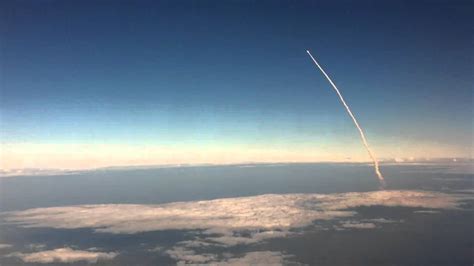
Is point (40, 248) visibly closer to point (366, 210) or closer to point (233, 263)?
point (233, 263)

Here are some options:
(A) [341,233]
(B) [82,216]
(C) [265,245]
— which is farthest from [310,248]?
(B) [82,216]

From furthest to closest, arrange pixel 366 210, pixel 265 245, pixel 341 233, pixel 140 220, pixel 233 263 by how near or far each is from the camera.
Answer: pixel 366 210, pixel 140 220, pixel 341 233, pixel 265 245, pixel 233 263

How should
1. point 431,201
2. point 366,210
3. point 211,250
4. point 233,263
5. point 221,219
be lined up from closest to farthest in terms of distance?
1. point 233,263
2. point 211,250
3. point 221,219
4. point 366,210
5. point 431,201

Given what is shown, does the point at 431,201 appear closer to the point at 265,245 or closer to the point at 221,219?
the point at 221,219

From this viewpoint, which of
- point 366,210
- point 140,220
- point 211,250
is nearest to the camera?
point 211,250

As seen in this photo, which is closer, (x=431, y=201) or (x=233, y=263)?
(x=233, y=263)

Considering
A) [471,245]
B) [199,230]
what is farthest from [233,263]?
[471,245]

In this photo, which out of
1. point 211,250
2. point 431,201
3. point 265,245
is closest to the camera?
point 211,250

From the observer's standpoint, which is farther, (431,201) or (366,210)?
(431,201)
